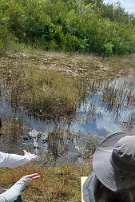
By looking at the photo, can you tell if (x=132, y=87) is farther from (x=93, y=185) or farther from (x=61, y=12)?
(x=93, y=185)

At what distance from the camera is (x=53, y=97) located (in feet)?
27.2

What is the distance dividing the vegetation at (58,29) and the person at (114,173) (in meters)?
9.49

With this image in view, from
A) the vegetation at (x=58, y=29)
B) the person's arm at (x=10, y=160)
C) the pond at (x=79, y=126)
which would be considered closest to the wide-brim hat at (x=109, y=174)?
the person's arm at (x=10, y=160)

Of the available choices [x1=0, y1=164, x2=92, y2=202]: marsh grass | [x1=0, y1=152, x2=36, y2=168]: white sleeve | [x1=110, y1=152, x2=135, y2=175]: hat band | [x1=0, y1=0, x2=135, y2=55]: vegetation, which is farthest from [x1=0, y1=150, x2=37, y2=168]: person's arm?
[x1=0, y1=0, x2=135, y2=55]: vegetation

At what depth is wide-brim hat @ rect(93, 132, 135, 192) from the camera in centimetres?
207

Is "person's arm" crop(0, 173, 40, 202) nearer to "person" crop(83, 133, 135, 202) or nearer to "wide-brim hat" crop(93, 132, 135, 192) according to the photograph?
"person" crop(83, 133, 135, 202)

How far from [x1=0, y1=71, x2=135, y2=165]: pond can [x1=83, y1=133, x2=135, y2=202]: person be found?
4.14m

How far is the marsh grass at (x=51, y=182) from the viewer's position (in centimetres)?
516

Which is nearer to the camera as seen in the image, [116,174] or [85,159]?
[116,174]

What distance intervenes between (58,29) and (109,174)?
11.0m

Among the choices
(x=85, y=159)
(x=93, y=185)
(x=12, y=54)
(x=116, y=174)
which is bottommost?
(x=85, y=159)

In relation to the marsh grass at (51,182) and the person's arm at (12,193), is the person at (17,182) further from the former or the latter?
the marsh grass at (51,182)

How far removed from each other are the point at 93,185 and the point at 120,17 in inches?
591

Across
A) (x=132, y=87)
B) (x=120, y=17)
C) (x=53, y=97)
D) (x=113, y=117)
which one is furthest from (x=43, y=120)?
(x=120, y=17)
